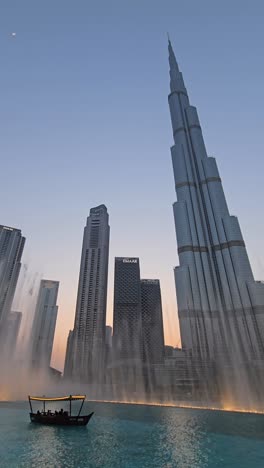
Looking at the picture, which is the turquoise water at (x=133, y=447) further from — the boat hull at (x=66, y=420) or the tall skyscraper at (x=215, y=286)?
the tall skyscraper at (x=215, y=286)

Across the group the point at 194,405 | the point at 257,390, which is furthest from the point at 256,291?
the point at 194,405

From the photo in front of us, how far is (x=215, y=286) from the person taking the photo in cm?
17488

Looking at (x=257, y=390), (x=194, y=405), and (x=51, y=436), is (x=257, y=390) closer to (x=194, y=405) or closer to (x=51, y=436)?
(x=194, y=405)

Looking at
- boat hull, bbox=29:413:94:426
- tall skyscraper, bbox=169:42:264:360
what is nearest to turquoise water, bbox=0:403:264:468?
boat hull, bbox=29:413:94:426

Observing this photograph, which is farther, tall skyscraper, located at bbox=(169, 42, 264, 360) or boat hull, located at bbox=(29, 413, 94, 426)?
tall skyscraper, located at bbox=(169, 42, 264, 360)

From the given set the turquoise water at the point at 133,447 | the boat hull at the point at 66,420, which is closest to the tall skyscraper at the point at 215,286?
the turquoise water at the point at 133,447

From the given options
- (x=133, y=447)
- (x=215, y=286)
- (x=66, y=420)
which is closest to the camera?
(x=133, y=447)

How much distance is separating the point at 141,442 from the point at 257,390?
106854mm

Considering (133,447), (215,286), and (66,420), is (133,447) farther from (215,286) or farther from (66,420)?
(215,286)

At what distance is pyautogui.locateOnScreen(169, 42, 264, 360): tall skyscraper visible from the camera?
157m

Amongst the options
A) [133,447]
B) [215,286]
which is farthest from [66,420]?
[215,286]

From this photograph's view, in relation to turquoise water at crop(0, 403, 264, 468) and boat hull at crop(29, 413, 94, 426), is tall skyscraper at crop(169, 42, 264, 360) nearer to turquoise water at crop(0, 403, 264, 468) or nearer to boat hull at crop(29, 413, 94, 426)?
turquoise water at crop(0, 403, 264, 468)

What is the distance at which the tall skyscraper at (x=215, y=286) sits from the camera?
514ft

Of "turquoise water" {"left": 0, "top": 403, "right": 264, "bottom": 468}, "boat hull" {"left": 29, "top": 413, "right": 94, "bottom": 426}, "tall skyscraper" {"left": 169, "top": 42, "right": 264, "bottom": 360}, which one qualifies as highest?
"tall skyscraper" {"left": 169, "top": 42, "right": 264, "bottom": 360}
